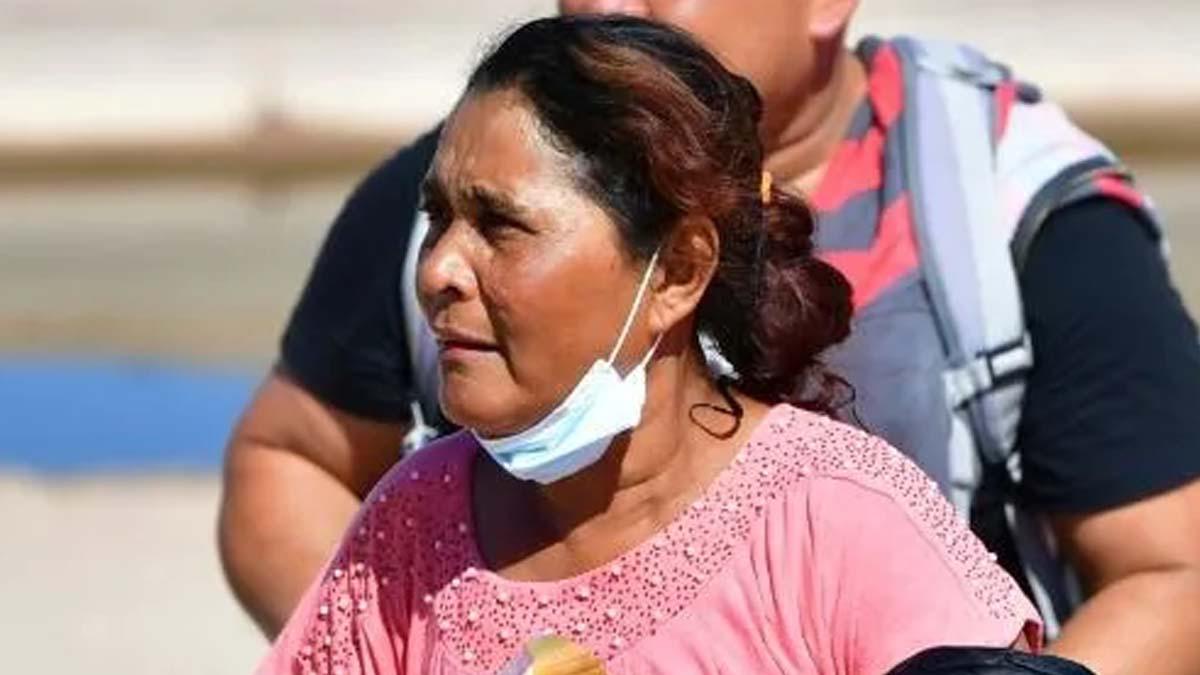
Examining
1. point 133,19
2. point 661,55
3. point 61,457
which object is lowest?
point 133,19

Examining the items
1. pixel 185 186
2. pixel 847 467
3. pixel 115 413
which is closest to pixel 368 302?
pixel 847 467

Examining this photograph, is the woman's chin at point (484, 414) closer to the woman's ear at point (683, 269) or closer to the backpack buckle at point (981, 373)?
the woman's ear at point (683, 269)

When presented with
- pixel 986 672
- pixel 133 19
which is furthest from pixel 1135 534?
pixel 133 19

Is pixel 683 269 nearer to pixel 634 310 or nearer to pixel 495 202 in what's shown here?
pixel 634 310

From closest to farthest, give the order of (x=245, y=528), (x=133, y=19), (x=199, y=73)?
(x=245, y=528) → (x=199, y=73) → (x=133, y=19)

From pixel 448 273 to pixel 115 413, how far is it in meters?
6.14

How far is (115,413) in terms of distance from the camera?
30.1 feet

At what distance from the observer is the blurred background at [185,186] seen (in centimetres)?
828

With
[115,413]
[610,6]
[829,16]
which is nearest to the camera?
[610,6]

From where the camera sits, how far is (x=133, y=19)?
1444cm

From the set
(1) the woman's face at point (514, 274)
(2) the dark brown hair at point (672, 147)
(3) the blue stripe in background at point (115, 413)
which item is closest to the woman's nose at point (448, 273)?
(1) the woman's face at point (514, 274)

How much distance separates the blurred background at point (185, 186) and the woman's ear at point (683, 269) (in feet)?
14.8

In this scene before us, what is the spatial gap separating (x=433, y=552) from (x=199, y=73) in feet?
33.4

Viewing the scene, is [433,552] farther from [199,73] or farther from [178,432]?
[199,73]
